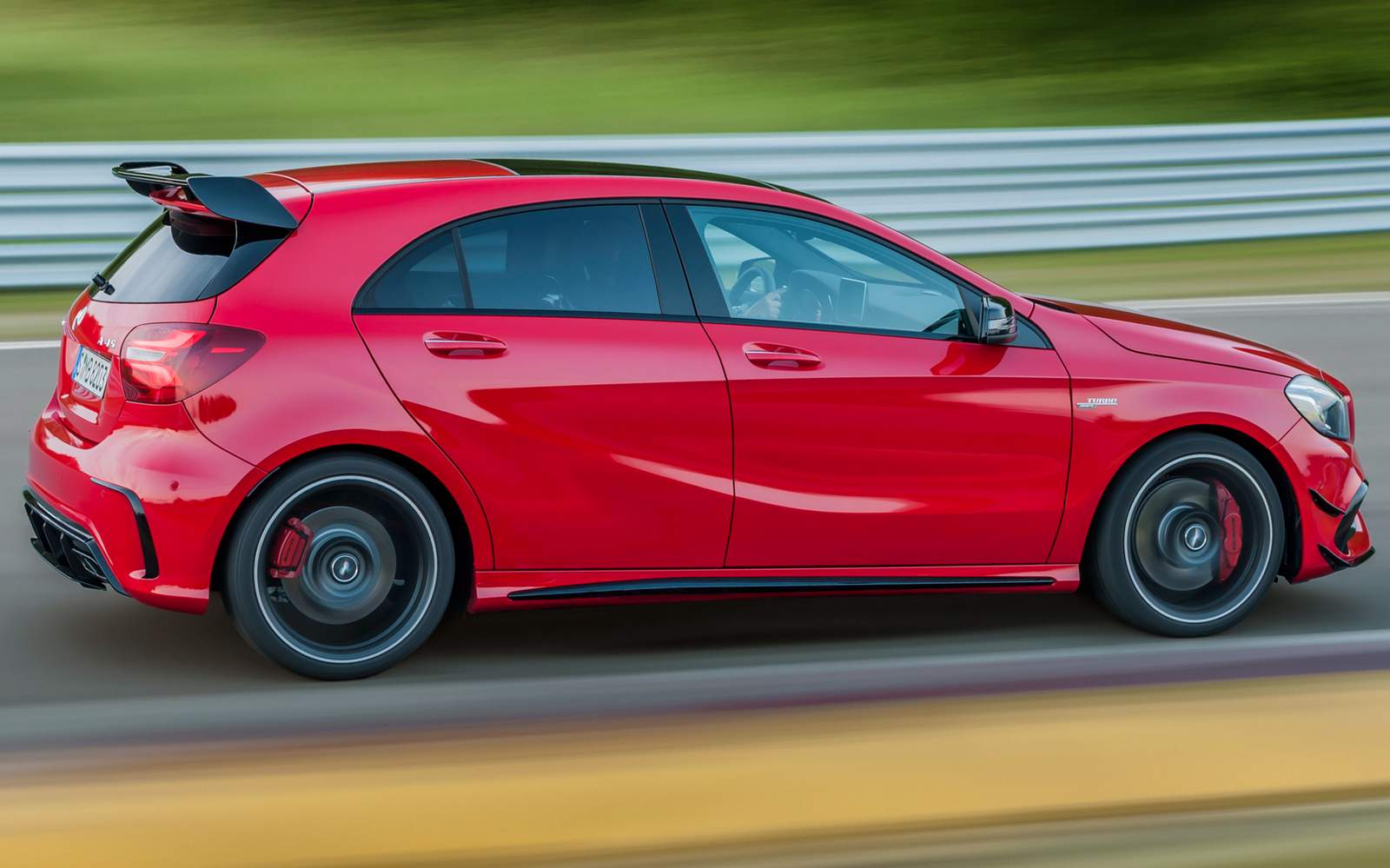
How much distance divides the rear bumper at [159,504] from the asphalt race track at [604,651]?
351 millimetres

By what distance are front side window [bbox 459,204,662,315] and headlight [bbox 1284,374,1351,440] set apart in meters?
2.20

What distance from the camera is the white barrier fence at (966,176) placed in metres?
11.4

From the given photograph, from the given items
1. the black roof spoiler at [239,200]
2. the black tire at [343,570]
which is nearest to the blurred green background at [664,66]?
the black tire at [343,570]

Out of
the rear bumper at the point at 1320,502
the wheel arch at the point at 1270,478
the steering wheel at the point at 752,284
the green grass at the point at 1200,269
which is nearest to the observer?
the steering wheel at the point at 752,284

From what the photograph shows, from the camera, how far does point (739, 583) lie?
5324mm

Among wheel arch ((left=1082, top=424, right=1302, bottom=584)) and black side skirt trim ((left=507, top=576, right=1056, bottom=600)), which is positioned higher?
wheel arch ((left=1082, top=424, right=1302, bottom=584))

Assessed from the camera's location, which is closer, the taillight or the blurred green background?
the taillight

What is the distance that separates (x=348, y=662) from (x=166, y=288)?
1.19 meters

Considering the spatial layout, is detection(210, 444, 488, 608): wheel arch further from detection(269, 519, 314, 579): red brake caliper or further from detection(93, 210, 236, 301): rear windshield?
detection(93, 210, 236, 301): rear windshield

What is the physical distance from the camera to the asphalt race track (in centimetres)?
468

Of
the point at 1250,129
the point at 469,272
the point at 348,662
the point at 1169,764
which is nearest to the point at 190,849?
the point at 1169,764

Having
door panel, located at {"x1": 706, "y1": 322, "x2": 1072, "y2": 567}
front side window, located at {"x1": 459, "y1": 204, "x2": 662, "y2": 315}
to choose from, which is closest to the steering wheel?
door panel, located at {"x1": 706, "y1": 322, "x2": 1072, "y2": 567}

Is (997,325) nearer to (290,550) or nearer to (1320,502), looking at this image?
(1320,502)

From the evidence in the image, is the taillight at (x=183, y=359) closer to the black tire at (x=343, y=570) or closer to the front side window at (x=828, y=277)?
the black tire at (x=343, y=570)
